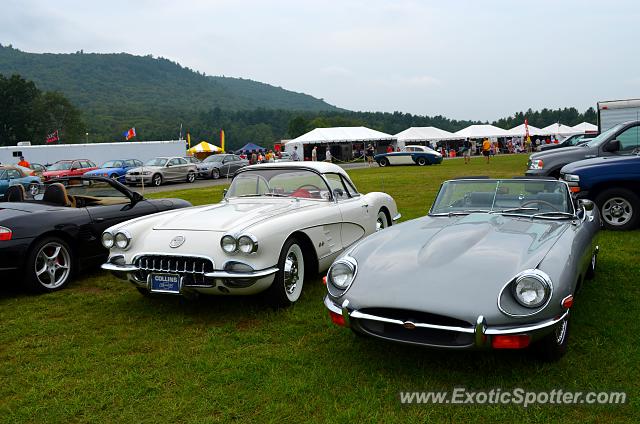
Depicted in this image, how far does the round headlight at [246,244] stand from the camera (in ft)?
14.8

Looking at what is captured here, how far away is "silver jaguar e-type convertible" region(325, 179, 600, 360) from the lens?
313cm

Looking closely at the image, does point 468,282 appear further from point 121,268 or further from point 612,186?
point 612,186

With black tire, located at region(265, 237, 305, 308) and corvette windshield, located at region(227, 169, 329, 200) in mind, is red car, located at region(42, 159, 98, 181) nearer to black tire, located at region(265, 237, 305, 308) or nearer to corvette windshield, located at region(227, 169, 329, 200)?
corvette windshield, located at region(227, 169, 329, 200)

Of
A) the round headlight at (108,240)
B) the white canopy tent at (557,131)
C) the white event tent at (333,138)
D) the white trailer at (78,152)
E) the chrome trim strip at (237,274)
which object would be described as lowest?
the chrome trim strip at (237,274)

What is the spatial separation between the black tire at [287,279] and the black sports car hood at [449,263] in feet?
3.11

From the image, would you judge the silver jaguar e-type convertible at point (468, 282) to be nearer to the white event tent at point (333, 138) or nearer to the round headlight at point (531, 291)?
the round headlight at point (531, 291)

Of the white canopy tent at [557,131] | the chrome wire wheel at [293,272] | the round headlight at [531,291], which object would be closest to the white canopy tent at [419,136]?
the white canopy tent at [557,131]

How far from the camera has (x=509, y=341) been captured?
3.09 metres

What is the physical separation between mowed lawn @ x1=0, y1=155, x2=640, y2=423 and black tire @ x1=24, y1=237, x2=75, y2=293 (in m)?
0.46

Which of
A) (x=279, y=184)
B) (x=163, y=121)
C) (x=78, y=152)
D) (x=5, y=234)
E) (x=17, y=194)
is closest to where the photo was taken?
(x=5, y=234)

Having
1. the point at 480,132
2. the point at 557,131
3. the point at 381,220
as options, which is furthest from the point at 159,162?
the point at 557,131

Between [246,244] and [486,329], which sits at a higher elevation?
[246,244]

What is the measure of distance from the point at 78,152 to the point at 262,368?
3212 centimetres

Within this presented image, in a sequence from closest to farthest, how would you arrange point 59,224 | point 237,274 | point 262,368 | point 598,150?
point 262,368
point 237,274
point 59,224
point 598,150
